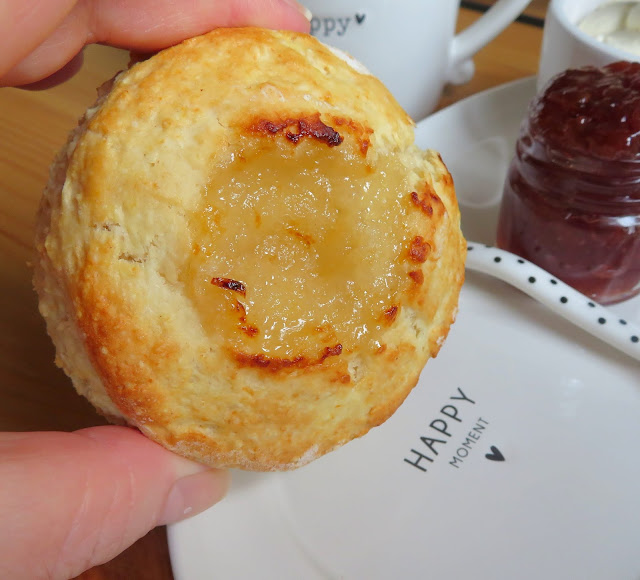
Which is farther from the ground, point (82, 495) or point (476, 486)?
point (82, 495)

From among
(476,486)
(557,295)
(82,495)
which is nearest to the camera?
(82,495)

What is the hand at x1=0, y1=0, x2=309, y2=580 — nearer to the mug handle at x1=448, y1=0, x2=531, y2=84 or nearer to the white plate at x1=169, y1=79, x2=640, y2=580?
the white plate at x1=169, y1=79, x2=640, y2=580

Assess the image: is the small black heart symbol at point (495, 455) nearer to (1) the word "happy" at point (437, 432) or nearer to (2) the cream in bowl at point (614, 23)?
(1) the word "happy" at point (437, 432)

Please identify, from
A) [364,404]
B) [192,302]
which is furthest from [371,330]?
[192,302]

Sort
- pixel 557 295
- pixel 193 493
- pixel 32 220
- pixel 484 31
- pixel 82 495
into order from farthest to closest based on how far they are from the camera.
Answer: pixel 484 31 → pixel 32 220 → pixel 557 295 → pixel 193 493 → pixel 82 495

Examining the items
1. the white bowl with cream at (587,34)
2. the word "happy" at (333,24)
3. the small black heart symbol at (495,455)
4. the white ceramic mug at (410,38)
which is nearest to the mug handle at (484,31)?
the white ceramic mug at (410,38)

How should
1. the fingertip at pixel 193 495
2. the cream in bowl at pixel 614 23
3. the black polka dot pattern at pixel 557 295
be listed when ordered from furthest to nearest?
1. the cream in bowl at pixel 614 23
2. the black polka dot pattern at pixel 557 295
3. the fingertip at pixel 193 495

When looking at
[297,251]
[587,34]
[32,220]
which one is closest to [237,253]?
[297,251]

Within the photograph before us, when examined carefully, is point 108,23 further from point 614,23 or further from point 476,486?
point 614,23
